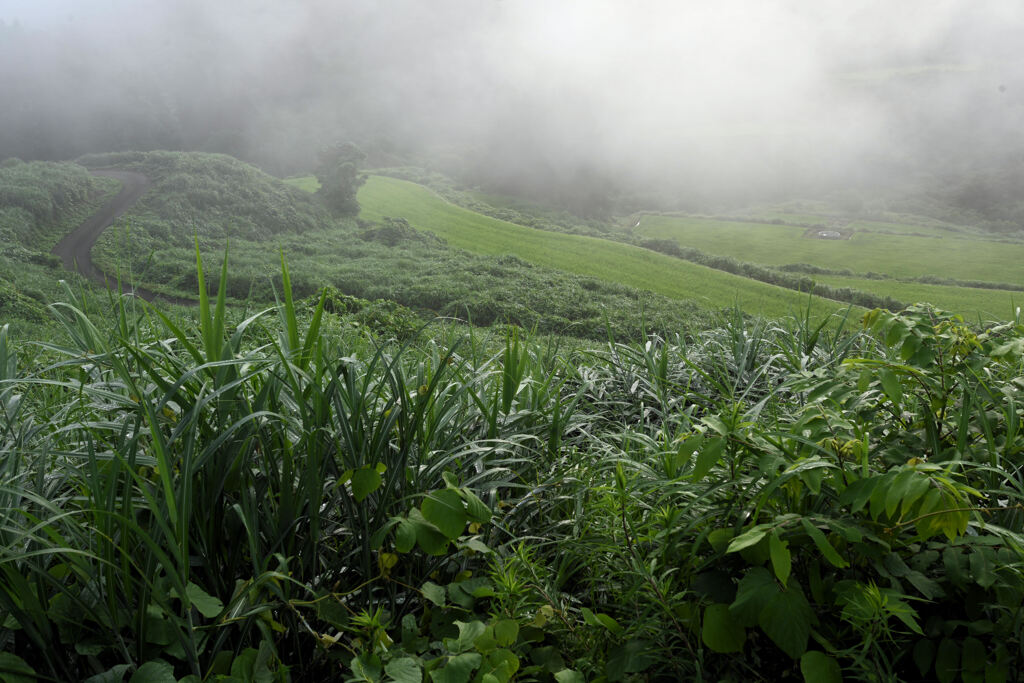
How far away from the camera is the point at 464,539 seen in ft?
3.52

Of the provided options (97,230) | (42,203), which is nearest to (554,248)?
(97,230)

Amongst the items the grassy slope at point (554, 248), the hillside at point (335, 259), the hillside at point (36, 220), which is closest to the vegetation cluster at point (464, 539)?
the hillside at point (36, 220)

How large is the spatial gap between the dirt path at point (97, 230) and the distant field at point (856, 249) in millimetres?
4368

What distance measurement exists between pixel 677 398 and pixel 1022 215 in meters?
4.88

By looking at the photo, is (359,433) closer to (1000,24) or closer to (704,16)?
(704,16)

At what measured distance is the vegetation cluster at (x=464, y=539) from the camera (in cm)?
71

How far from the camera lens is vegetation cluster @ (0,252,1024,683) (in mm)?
711

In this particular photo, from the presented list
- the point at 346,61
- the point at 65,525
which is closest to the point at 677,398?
the point at 65,525

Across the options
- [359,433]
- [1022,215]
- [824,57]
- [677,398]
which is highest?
[824,57]

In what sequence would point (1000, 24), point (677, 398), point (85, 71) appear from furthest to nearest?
1. point (1000, 24)
2. point (85, 71)
3. point (677, 398)

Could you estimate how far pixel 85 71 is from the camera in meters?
4.35

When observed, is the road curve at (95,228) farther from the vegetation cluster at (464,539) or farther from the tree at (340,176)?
the vegetation cluster at (464,539)

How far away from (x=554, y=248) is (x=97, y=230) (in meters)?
3.62

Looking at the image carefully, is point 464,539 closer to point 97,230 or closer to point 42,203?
point 97,230
